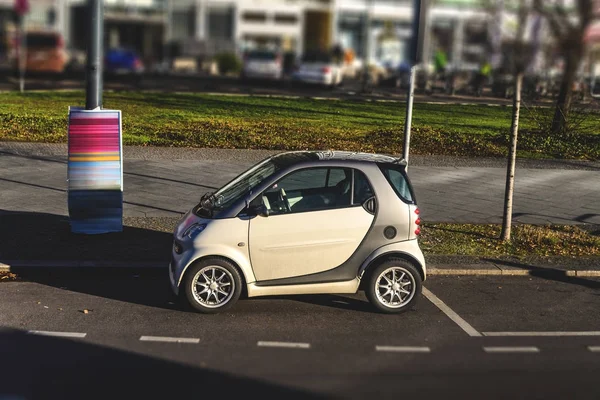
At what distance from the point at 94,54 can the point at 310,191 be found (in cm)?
426

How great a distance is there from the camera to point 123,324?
806 cm

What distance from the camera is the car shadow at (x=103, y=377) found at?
631cm

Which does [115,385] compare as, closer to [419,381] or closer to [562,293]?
[419,381]

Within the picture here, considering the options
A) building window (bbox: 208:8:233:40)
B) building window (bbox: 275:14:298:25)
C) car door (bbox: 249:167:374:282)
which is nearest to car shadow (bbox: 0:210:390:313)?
car door (bbox: 249:167:374:282)

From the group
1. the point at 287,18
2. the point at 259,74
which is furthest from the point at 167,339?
the point at 287,18

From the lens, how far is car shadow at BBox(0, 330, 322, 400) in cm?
631

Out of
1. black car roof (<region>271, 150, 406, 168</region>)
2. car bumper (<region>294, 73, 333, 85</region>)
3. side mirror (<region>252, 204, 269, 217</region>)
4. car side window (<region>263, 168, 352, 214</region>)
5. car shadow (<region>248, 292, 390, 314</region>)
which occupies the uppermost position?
car bumper (<region>294, 73, 333, 85</region>)

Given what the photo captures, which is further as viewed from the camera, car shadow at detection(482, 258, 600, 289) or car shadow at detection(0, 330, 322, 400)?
car shadow at detection(482, 258, 600, 289)

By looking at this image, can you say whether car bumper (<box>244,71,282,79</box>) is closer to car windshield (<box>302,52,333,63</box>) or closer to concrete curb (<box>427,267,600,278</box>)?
car windshield (<box>302,52,333,63</box>)

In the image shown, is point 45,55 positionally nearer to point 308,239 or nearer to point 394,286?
point 308,239

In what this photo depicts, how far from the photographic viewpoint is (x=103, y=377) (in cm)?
663

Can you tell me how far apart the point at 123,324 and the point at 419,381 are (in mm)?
2906

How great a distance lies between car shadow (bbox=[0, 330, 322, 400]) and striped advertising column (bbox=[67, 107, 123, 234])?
3.79m

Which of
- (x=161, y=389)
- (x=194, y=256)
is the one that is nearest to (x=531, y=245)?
(x=194, y=256)
